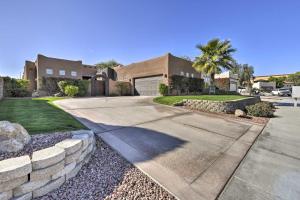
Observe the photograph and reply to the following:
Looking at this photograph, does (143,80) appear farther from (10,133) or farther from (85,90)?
(10,133)

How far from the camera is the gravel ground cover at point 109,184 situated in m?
2.09

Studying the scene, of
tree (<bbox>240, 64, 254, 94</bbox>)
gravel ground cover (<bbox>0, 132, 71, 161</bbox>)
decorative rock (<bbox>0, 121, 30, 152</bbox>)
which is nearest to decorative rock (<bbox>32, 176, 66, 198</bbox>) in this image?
gravel ground cover (<bbox>0, 132, 71, 161</bbox>)

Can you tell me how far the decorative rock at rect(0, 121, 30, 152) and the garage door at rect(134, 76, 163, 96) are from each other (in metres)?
16.3

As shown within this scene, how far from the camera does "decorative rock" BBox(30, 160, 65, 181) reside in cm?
193

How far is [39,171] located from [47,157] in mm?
187

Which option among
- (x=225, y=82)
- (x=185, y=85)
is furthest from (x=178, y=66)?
(x=225, y=82)

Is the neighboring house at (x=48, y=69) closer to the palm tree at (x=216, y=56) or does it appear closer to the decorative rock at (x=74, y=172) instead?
the decorative rock at (x=74, y=172)

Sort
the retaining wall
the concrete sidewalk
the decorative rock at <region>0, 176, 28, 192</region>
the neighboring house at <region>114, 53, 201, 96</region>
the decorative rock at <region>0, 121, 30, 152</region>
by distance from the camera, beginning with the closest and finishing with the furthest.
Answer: the decorative rock at <region>0, 176, 28, 192</region> → the concrete sidewalk → the decorative rock at <region>0, 121, 30, 152</region> → the retaining wall → the neighboring house at <region>114, 53, 201, 96</region>

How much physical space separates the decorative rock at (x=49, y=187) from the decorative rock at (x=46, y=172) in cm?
11

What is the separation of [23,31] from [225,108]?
1356 cm

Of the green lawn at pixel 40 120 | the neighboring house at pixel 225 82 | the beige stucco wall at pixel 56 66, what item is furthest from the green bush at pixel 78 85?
the neighboring house at pixel 225 82

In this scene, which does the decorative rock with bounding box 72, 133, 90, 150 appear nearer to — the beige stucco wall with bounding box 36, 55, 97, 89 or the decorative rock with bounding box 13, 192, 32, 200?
the decorative rock with bounding box 13, 192, 32, 200

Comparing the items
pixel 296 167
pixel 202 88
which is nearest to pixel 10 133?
pixel 296 167

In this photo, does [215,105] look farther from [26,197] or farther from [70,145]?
[26,197]
